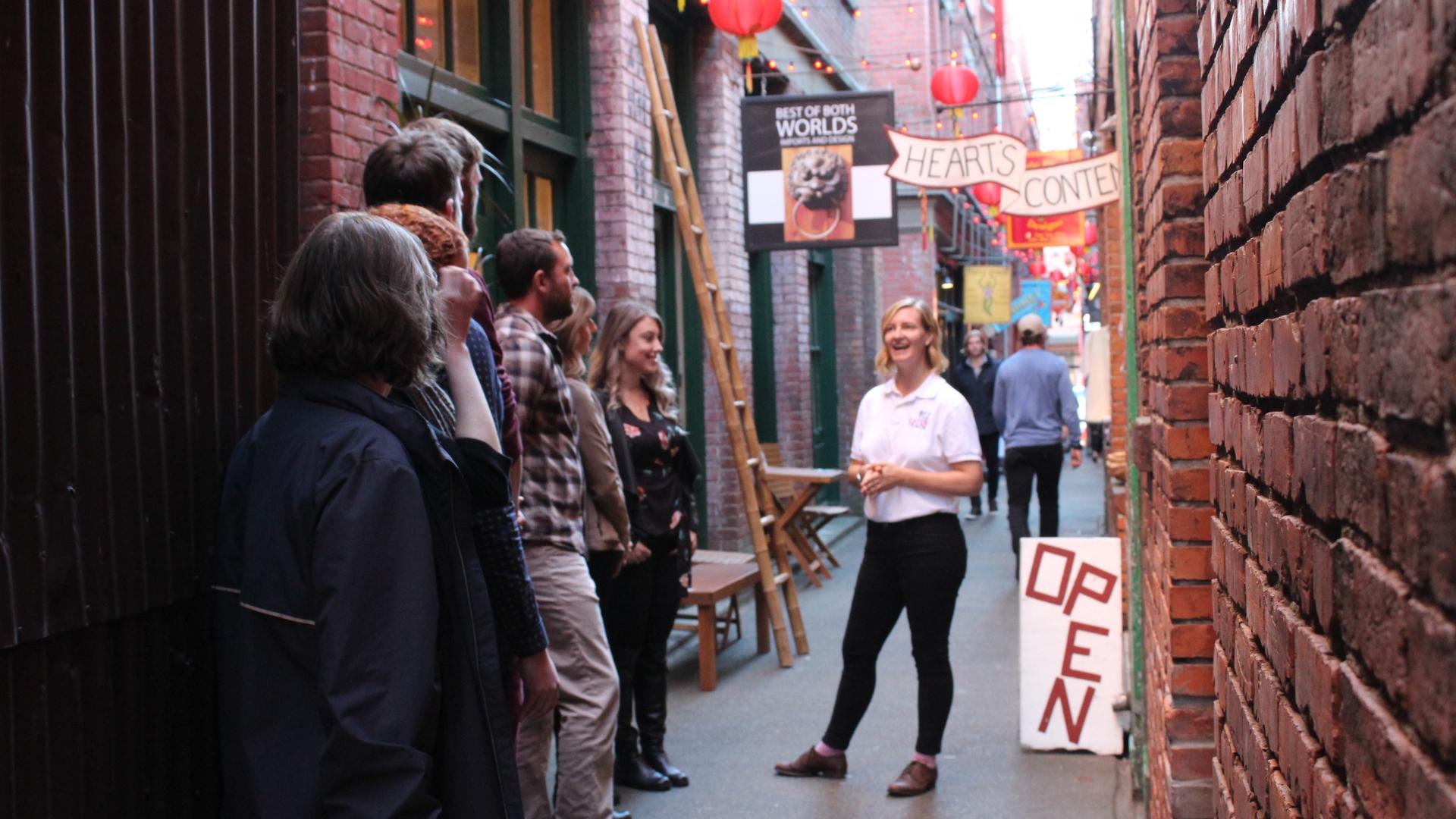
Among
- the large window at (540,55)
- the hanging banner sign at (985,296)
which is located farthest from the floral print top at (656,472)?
the hanging banner sign at (985,296)

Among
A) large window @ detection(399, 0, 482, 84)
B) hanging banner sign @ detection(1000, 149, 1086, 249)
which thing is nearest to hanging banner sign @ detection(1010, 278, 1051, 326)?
hanging banner sign @ detection(1000, 149, 1086, 249)

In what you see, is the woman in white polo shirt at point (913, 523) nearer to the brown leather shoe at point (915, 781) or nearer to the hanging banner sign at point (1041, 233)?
the brown leather shoe at point (915, 781)

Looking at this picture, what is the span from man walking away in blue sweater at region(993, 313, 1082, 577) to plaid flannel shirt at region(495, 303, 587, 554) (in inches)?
271

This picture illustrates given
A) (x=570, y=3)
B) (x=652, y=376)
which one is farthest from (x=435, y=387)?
(x=570, y=3)

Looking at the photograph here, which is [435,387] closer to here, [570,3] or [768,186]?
[570,3]

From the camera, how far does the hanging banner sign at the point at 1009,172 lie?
756cm

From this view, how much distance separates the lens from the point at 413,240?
2.66 metres

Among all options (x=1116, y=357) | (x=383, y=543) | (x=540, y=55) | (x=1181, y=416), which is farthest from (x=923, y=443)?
(x=540, y=55)

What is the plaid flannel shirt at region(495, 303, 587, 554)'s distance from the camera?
433cm

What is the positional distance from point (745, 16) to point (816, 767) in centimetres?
477

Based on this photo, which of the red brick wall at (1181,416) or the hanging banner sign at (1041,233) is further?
the hanging banner sign at (1041,233)

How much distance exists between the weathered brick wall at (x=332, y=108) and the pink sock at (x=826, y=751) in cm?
280

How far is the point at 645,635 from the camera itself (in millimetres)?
5730

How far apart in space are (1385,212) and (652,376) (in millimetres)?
4914
